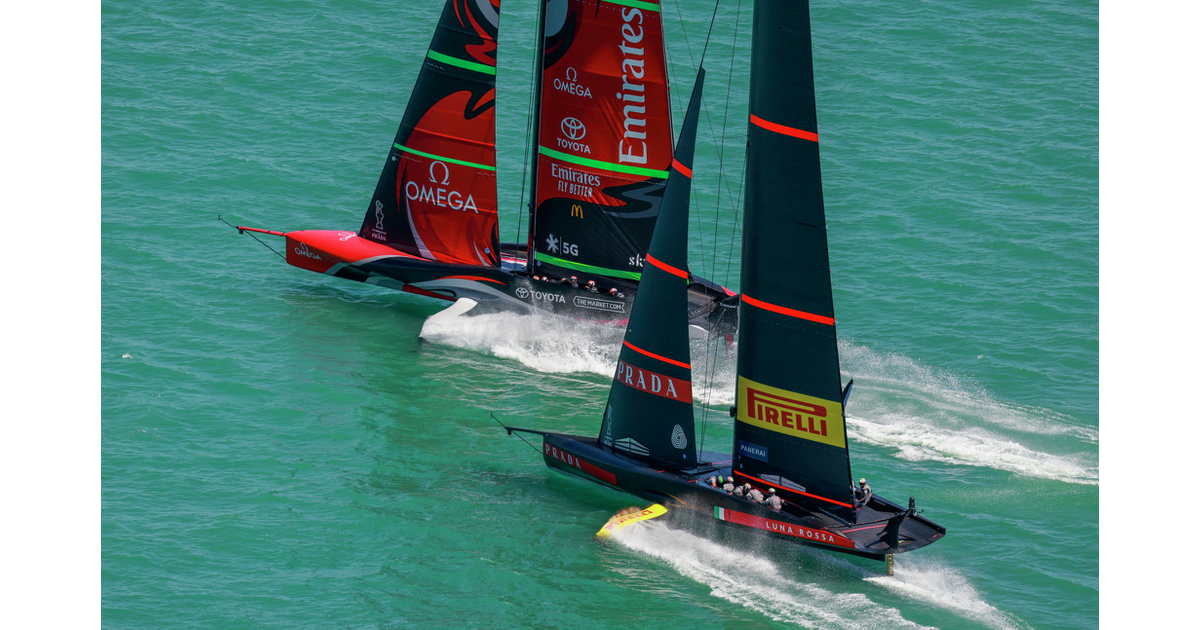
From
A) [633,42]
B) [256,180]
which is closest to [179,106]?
[256,180]

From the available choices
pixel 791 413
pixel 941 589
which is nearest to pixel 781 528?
pixel 791 413

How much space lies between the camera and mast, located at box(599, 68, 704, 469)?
27.5m

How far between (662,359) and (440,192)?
550 inches

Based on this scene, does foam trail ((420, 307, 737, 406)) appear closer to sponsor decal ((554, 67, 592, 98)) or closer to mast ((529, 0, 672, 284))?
mast ((529, 0, 672, 284))

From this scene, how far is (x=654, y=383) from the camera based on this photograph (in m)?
28.7

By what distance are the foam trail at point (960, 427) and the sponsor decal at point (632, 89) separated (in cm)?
887

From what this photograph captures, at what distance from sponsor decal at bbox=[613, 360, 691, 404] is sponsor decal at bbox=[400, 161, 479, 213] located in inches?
488

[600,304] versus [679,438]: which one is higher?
[600,304]

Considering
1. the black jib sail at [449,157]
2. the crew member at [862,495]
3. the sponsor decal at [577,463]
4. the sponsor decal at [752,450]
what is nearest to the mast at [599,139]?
the black jib sail at [449,157]

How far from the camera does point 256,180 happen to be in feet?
161

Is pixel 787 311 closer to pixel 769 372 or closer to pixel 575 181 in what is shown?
pixel 769 372

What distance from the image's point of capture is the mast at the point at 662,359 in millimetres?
27533

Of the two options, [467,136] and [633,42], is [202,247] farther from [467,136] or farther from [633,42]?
[633,42]

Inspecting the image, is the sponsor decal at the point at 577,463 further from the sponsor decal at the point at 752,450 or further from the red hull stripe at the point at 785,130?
the red hull stripe at the point at 785,130
